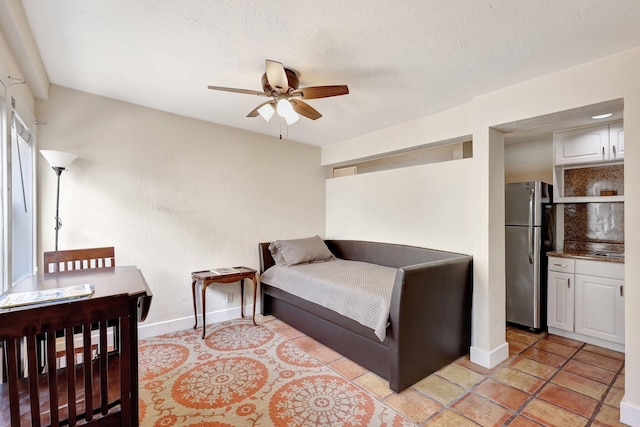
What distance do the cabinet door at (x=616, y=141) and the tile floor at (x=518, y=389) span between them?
1940 mm

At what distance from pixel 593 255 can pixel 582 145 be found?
119cm

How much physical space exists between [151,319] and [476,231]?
11.1 feet

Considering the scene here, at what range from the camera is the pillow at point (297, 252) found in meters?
3.77

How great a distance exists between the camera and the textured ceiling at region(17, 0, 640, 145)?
5.16 feet

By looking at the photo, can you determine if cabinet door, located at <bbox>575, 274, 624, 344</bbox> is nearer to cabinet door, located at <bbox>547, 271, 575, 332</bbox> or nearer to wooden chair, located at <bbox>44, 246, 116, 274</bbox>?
cabinet door, located at <bbox>547, 271, 575, 332</bbox>

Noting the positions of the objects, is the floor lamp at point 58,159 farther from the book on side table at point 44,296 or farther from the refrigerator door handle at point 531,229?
the refrigerator door handle at point 531,229

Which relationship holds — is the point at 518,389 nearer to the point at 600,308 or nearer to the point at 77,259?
the point at 600,308

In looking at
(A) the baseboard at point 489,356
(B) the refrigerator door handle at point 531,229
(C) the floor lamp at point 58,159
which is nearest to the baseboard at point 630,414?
(A) the baseboard at point 489,356

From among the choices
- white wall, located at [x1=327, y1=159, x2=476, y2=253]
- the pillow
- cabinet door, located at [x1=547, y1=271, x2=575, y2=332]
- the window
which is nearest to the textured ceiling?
the window

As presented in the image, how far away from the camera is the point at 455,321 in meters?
2.60

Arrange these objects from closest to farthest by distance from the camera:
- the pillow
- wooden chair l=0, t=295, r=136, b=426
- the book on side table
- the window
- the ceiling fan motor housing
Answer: wooden chair l=0, t=295, r=136, b=426, the book on side table, the window, the ceiling fan motor housing, the pillow

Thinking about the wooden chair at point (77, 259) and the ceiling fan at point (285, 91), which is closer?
the ceiling fan at point (285, 91)

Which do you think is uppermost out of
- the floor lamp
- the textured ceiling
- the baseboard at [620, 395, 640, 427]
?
the textured ceiling

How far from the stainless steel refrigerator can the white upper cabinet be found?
1.28ft
